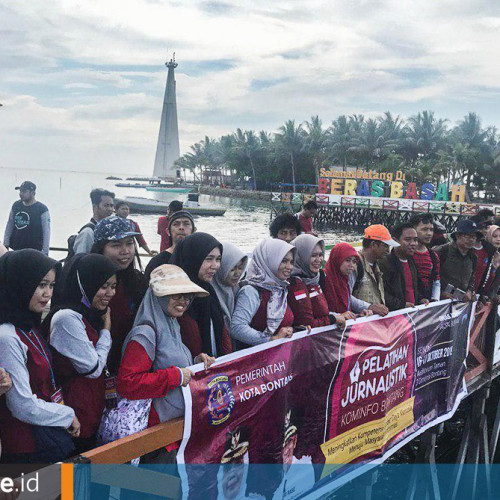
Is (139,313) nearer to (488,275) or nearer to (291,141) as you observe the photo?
(488,275)

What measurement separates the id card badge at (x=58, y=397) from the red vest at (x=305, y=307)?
1825mm

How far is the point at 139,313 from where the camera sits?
2.90m

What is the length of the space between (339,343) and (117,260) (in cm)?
172

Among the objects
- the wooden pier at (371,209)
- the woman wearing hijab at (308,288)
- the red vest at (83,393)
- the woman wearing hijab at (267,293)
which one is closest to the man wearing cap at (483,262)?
the woman wearing hijab at (308,288)

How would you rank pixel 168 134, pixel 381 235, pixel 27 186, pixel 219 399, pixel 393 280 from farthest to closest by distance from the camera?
pixel 168 134
pixel 27 186
pixel 393 280
pixel 381 235
pixel 219 399

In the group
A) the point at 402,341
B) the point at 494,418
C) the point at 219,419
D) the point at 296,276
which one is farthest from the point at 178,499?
the point at 494,418

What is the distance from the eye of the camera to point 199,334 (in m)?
3.19

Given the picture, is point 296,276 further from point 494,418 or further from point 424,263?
point 494,418

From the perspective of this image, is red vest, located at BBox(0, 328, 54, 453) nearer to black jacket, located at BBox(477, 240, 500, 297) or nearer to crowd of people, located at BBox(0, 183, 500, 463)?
crowd of people, located at BBox(0, 183, 500, 463)

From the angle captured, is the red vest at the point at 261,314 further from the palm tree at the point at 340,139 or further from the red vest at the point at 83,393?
the palm tree at the point at 340,139

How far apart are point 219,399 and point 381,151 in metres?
70.0

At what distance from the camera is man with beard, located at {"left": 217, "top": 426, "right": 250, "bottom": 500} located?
3.12 metres

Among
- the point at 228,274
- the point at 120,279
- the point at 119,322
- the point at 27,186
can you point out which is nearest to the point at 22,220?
the point at 27,186

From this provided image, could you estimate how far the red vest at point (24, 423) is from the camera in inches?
92.7
